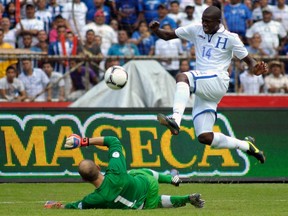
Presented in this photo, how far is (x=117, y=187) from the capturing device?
11.3 m

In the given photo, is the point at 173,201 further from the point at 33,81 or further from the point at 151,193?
the point at 33,81

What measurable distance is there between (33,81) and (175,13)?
4415 mm

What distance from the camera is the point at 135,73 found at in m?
20.2

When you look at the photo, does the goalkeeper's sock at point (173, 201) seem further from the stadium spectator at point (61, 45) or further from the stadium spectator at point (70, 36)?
the stadium spectator at point (70, 36)

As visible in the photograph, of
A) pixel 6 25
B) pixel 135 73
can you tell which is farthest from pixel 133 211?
pixel 6 25

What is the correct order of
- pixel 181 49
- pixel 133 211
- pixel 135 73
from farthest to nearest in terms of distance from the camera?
pixel 181 49, pixel 135 73, pixel 133 211

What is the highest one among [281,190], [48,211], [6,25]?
[6,25]

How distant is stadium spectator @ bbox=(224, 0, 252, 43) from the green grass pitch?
7055mm

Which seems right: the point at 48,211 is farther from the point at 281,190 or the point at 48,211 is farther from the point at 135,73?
the point at 135,73

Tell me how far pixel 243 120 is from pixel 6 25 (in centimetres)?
700

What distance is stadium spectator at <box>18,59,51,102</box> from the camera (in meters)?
20.3

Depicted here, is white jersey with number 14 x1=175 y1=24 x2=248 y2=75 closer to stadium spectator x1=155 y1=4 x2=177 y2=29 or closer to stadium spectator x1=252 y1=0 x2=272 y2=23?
stadium spectator x1=155 y1=4 x2=177 y2=29

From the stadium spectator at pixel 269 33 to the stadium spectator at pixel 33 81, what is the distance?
537 centimetres

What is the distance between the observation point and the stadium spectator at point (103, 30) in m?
21.9
